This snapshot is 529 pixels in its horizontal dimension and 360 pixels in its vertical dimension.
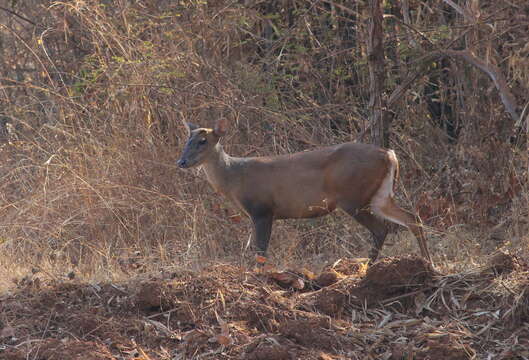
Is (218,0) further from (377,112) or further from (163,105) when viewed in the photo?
(377,112)

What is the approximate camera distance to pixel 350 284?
5.52 meters

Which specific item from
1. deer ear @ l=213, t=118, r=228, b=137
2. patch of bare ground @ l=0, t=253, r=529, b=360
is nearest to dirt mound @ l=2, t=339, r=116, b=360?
patch of bare ground @ l=0, t=253, r=529, b=360

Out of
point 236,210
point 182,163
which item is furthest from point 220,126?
point 236,210

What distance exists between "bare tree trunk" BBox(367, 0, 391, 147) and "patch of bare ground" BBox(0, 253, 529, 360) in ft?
9.53

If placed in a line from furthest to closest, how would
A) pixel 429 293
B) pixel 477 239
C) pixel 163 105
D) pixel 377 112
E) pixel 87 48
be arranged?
pixel 87 48 → pixel 163 105 → pixel 377 112 → pixel 477 239 → pixel 429 293

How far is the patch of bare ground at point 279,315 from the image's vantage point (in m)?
4.77

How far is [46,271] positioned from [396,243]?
3.22m

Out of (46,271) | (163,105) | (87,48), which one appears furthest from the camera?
(87,48)

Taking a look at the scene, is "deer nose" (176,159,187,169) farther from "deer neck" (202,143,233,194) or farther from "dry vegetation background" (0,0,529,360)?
"dry vegetation background" (0,0,529,360)

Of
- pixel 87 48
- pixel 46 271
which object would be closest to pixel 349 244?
pixel 46 271

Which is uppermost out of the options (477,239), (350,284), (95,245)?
(350,284)

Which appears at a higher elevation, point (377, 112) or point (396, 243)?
point (377, 112)

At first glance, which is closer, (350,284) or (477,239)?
(350,284)

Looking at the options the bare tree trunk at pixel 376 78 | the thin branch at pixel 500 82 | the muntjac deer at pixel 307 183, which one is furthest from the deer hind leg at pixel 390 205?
the thin branch at pixel 500 82
